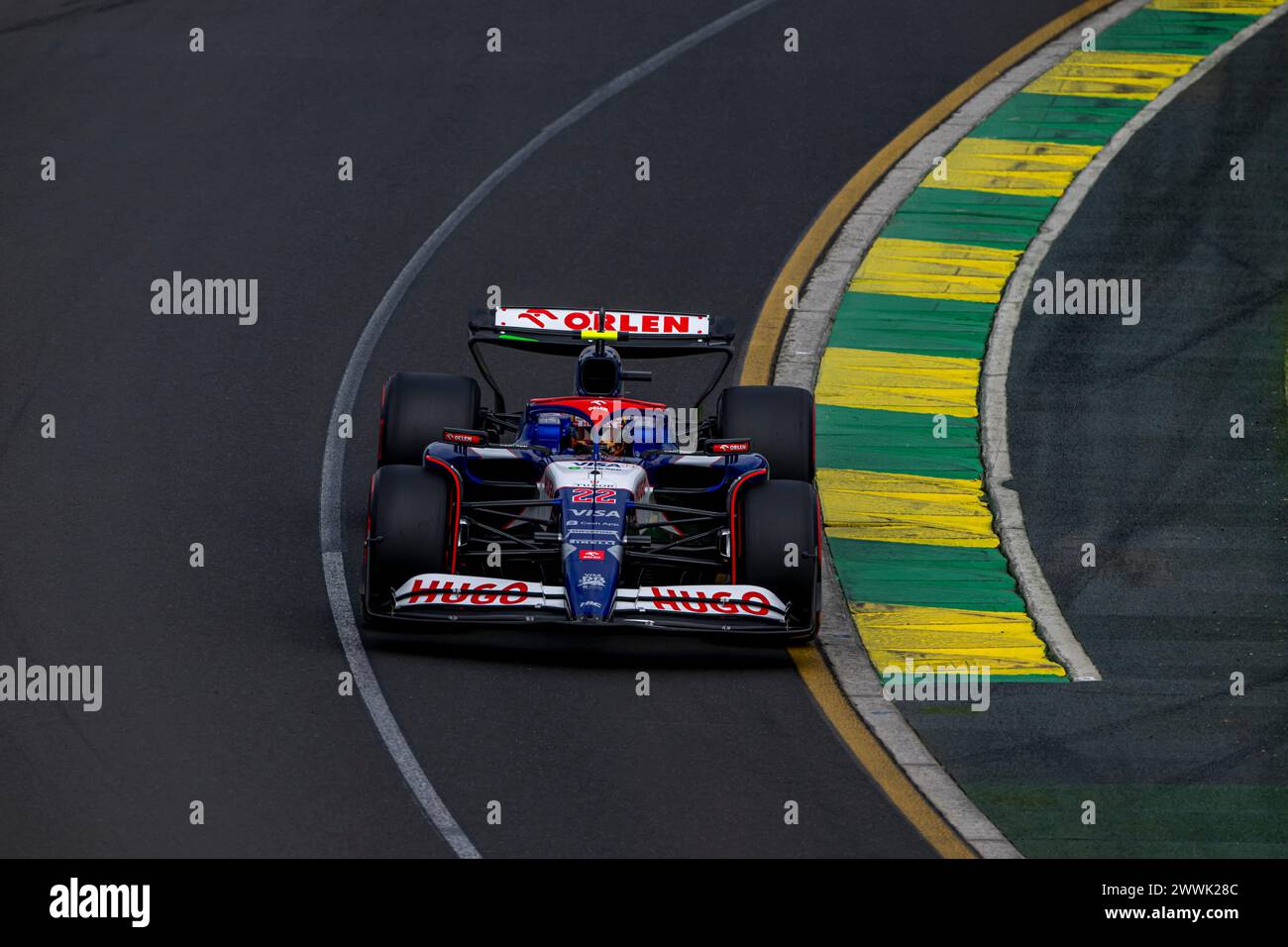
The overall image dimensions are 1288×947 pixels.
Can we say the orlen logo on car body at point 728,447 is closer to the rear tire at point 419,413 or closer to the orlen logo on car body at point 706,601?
the orlen logo on car body at point 706,601

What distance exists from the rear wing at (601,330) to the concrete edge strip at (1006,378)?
2.54 metres

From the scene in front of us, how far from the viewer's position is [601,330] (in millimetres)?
15898

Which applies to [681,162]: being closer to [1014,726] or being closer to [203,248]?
[203,248]

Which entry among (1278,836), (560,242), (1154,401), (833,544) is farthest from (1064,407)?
(1278,836)

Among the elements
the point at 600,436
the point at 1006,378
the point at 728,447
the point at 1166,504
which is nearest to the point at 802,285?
the point at 1006,378

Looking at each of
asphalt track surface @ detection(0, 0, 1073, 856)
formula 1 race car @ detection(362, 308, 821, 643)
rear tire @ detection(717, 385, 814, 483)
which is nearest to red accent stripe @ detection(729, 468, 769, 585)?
formula 1 race car @ detection(362, 308, 821, 643)

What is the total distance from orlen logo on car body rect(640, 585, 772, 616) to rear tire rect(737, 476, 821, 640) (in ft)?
0.81

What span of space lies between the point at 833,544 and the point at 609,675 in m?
3.04

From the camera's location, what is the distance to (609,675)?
14000mm

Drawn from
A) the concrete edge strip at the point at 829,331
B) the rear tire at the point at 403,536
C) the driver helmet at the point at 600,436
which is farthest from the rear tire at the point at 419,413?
the concrete edge strip at the point at 829,331

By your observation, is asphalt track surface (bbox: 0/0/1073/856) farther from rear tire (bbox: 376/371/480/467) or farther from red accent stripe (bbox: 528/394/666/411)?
red accent stripe (bbox: 528/394/666/411)

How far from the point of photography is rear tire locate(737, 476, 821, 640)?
14148 mm

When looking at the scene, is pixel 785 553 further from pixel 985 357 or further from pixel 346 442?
pixel 985 357

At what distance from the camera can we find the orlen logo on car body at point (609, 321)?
15.9m
